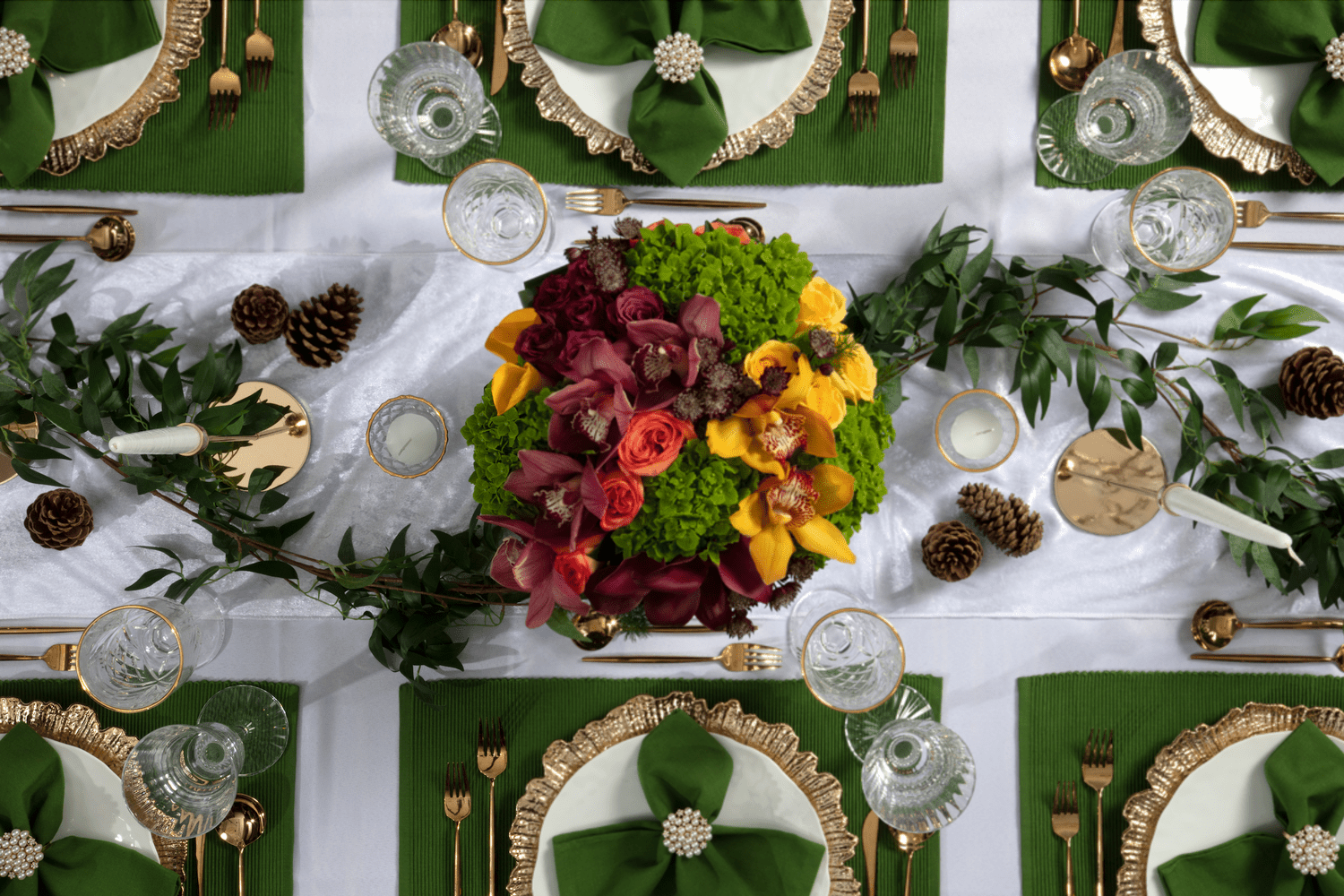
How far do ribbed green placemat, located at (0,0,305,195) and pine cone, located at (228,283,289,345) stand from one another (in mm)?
165

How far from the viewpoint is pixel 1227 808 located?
47.3 inches

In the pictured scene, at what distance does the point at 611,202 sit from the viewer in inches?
47.7

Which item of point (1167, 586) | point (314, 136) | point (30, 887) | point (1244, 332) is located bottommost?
point (30, 887)

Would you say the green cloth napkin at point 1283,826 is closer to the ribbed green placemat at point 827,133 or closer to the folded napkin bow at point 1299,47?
the folded napkin bow at point 1299,47

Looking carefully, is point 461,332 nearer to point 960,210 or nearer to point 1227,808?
point 960,210

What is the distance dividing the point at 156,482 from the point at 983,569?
3.77ft

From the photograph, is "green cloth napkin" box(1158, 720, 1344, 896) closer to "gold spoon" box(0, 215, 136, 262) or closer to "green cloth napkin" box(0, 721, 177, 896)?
"green cloth napkin" box(0, 721, 177, 896)

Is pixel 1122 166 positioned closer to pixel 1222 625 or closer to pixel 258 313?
pixel 1222 625

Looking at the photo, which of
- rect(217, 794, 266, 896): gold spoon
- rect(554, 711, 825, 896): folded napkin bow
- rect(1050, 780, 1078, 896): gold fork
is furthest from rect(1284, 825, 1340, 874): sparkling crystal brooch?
Answer: rect(217, 794, 266, 896): gold spoon

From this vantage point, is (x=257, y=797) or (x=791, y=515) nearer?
(x=791, y=515)

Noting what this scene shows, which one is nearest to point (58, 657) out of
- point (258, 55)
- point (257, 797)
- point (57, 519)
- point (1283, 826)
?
point (57, 519)

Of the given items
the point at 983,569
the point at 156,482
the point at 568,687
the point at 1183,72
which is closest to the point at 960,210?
the point at 1183,72

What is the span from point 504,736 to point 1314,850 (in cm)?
115

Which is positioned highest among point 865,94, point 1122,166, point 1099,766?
point 865,94
